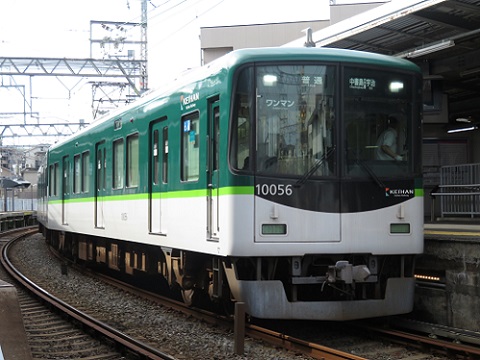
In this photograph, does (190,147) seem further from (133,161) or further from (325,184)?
(133,161)

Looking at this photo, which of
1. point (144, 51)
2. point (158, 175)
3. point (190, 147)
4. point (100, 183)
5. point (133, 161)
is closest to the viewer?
point (190, 147)

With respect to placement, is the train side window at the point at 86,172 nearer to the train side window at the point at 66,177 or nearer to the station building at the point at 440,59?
the train side window at the point at 66,177

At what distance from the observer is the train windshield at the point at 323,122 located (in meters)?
7.34

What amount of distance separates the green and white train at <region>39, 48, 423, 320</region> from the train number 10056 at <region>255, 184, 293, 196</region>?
0.01 m

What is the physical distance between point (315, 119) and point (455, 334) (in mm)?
2790

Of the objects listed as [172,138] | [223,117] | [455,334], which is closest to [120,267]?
[172,138]

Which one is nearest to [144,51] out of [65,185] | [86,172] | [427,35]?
[65,185]

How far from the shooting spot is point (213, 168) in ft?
25.3

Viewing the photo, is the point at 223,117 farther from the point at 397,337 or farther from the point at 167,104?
the point at 397,337

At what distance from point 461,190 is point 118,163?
6.92m

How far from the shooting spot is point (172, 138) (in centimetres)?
901

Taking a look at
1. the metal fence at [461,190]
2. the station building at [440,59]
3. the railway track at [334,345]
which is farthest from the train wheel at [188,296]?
the metal fence at [461,190]

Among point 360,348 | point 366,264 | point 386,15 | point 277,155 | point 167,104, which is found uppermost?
point 386,15

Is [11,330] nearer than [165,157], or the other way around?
[11,330]
